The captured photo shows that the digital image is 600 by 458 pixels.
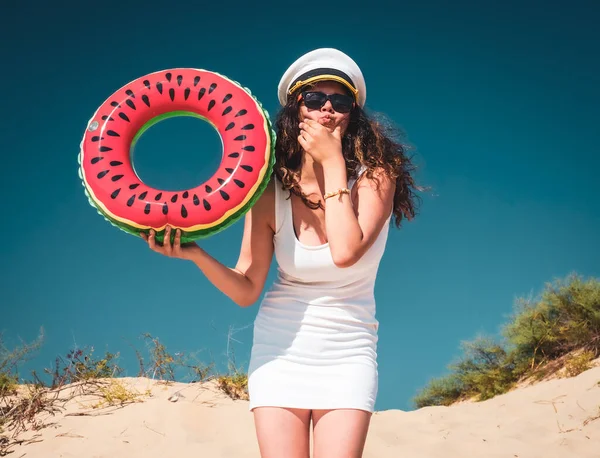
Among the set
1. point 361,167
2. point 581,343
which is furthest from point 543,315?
point 361,167

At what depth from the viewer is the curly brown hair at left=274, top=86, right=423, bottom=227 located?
251 centimetres

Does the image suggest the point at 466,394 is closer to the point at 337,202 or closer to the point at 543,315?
the point at 543,315

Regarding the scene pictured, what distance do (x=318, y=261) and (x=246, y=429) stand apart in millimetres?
2966

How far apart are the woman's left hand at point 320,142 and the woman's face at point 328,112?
51mm

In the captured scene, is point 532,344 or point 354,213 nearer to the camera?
point 354,213

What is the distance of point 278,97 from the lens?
2754mm

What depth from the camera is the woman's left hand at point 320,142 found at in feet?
7.71

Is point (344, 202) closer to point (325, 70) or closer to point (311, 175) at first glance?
point (311, 175)

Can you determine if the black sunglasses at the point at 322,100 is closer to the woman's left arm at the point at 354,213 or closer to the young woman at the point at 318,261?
the young woman at the point at 318,261

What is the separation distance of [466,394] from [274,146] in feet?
20.1

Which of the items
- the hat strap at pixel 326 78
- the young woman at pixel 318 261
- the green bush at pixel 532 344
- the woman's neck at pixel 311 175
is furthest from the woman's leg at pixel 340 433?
the green bush at pixel 532 344

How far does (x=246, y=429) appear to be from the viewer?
474cm

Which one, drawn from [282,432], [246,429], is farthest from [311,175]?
[246,429]

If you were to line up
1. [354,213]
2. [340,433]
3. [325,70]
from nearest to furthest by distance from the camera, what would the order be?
[340,433], [354,213], [325,70]
